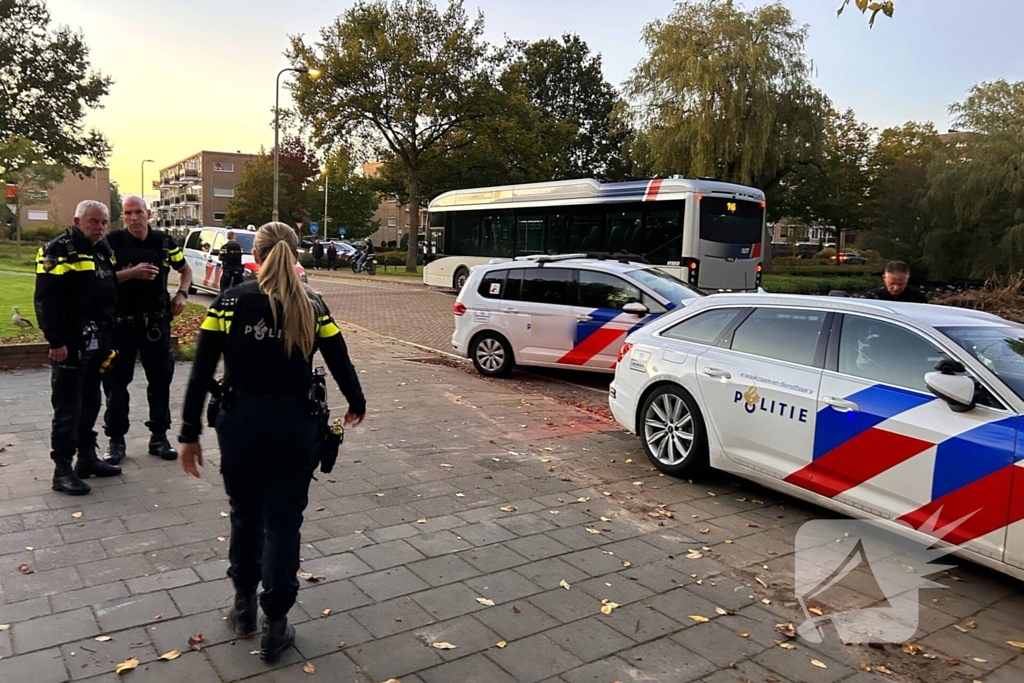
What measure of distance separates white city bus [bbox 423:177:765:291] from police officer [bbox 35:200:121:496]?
12.7 meters

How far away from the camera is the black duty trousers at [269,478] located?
2932 mm

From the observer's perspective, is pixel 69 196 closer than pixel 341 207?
No

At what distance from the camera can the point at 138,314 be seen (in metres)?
5.51

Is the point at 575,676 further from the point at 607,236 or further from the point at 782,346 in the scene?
the point at 607,236

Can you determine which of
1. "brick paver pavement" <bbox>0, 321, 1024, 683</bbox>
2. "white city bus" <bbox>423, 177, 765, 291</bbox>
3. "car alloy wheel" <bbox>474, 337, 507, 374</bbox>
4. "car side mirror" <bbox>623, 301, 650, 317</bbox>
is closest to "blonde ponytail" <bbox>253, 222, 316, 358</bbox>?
"brick paver pavement" <bbox>0, 321, 1024, 683</bbox>

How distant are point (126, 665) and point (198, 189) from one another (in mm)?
116297

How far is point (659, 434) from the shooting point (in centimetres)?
593

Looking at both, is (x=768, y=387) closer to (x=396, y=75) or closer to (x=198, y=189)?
(x=396, y=75)

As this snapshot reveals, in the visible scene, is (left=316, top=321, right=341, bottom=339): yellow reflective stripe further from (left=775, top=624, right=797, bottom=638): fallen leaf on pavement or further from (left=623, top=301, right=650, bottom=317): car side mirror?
(left=623, top=301, right=650, bottom=317): car side mirror

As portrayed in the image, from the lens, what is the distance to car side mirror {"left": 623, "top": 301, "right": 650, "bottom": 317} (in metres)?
8.94

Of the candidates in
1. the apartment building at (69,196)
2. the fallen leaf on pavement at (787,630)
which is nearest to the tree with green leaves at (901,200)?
the fallen leaf on pavement at (787,630)

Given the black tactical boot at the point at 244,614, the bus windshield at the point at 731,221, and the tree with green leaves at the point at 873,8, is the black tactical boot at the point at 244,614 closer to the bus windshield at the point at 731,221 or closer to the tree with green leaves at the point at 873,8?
the tree with green leaves at the point at 873,8

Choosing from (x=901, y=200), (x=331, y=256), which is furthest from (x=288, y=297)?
(x=901, y=200)

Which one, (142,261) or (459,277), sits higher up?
(142,261)
